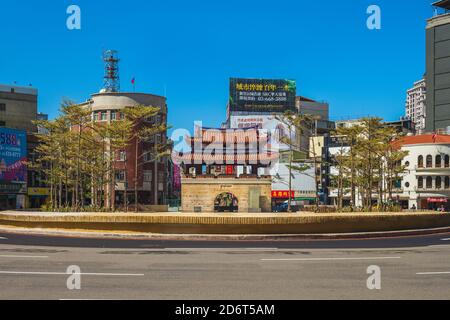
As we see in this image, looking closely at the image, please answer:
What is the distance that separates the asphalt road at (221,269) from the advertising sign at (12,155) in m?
49.2

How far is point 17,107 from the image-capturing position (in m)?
86.1

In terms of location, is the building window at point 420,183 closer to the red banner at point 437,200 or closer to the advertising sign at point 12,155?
the red banner at point 437,200

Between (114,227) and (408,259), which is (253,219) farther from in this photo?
(408,259)

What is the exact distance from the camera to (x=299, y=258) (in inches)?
677

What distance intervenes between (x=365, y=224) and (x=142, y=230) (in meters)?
11.4

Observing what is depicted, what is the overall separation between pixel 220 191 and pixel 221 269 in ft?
136

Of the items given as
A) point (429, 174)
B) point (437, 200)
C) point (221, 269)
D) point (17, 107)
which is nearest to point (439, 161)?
point (429, 174)

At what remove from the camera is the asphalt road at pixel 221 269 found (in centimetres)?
1105

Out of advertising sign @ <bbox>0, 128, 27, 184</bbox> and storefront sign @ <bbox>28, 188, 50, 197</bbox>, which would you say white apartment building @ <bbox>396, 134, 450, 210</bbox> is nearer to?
storefront sign @ <bbox>28, 188, 50, 197</bbox>

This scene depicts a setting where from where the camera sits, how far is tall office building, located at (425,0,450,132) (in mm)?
108312

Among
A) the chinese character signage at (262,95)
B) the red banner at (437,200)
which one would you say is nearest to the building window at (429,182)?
the red banner at (437,200)

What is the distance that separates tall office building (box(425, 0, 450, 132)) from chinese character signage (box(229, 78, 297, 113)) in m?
30.3

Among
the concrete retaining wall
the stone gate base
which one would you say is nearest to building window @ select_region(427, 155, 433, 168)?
the stone gate base
